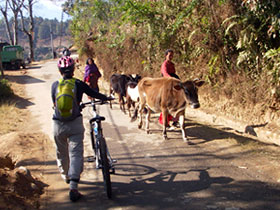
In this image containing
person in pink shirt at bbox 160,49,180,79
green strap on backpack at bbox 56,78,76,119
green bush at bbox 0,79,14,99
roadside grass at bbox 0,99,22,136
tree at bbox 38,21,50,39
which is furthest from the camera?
tree at bbox 38,21,50,39

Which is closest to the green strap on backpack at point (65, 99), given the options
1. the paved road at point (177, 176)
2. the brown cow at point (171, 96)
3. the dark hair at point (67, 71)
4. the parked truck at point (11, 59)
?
the dark hair at point (67, 71)

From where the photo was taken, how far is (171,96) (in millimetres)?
7090

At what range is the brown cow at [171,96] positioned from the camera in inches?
261

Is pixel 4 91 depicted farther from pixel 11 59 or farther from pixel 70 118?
pixel 11 59

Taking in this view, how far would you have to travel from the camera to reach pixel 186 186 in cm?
470

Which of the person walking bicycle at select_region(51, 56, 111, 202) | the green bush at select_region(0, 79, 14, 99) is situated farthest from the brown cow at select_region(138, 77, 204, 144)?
the green bush at select_region(0, 79, 14, 99)

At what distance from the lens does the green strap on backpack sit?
13.6ft

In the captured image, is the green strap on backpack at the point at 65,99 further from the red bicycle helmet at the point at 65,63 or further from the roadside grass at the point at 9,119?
the roadside grass at the point at 9,119

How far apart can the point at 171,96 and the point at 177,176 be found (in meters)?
2.44

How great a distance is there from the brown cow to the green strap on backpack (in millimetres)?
3049

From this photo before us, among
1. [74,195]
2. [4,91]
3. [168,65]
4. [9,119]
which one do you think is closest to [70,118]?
[74,195]

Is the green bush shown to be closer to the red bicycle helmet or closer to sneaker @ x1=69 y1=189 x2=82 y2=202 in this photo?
the red bicycle helmet

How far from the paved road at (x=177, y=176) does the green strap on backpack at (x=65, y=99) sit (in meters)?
1.29

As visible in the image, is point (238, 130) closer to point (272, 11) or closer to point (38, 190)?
point (272, 11)
